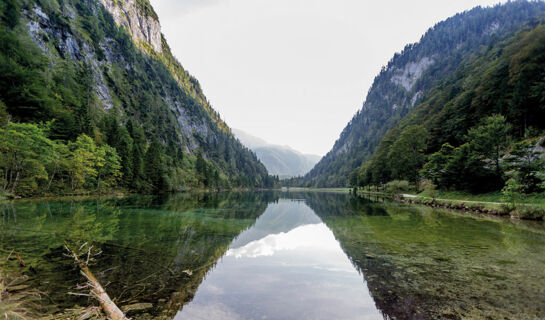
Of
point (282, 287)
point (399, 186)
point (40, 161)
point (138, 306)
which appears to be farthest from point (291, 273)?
point (399, 186)

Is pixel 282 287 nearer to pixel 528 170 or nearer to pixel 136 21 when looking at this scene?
pixel 528 170

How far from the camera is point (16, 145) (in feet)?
96.7

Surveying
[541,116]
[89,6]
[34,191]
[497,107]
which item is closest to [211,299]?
[34,191]

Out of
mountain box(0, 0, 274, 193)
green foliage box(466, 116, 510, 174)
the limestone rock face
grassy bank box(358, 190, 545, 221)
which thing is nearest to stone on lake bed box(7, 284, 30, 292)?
grassy bank box(358, 190, 545, 221)

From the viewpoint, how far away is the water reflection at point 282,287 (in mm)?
5793

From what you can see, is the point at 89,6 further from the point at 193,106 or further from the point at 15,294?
the point at 15,294

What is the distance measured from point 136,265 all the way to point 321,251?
8600mm

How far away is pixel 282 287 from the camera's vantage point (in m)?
7.49

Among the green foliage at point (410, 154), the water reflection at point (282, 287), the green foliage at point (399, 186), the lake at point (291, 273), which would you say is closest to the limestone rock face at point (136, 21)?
the green foliage at point (410, 154)

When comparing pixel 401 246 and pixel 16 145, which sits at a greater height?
pixel 16 145

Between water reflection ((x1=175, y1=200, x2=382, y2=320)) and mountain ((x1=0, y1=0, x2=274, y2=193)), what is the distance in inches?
1464

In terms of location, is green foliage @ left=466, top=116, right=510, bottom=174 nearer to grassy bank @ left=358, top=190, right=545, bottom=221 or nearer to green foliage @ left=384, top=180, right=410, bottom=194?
grassy bank @ left=358, top=190, right=545, bottom=221

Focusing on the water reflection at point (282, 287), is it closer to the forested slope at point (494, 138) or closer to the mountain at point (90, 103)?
the forested slope at point (494, 138)

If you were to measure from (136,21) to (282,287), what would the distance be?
21514 centimetres
